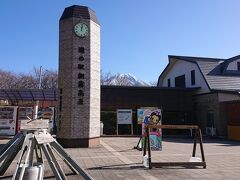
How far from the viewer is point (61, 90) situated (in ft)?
54.0

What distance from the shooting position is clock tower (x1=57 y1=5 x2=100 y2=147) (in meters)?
15.7

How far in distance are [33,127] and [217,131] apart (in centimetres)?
2115

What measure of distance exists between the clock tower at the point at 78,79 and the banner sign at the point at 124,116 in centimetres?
923

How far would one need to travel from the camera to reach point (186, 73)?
104 feet

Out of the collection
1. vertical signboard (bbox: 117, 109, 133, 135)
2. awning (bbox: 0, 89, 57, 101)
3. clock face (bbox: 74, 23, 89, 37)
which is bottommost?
vertical signboard (bbox: 117, 109, 133, 135)

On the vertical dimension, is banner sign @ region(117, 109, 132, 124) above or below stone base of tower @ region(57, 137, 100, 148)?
above

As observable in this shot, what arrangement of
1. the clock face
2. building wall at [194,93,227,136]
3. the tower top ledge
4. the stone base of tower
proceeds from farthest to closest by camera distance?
building wall at [194,93,227,136], the tower top ledge, the clock face, the stone base of tower

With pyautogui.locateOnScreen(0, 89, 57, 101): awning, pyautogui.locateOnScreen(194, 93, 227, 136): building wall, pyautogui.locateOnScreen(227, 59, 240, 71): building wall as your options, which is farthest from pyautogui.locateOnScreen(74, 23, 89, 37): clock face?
pyautogui.locateOnScreen(227, 59, 240, 71): building wall

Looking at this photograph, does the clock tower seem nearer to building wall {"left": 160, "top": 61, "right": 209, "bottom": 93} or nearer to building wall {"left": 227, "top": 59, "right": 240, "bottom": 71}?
building wall {"left": 160, "top": 61, "right": 209, "bottom": 93}

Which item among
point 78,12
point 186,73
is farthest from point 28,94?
point 186,73

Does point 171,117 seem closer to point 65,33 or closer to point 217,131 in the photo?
point 217,131

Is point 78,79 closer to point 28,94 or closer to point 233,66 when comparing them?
point 28,94

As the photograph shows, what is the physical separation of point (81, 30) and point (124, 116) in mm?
11217

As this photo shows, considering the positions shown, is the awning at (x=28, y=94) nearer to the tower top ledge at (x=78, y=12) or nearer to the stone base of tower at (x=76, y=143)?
the tower top ledge at (x=78, y=12)
